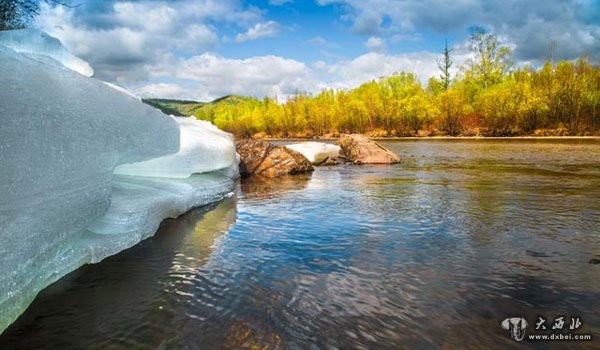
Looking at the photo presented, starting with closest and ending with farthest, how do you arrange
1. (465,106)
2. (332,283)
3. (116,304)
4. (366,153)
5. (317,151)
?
(116,304) → (332,283) → (317,151) → (366,153) → (465,106)

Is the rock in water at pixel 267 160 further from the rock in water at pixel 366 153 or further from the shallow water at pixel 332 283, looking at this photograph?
the shallow water at pixel 332 283

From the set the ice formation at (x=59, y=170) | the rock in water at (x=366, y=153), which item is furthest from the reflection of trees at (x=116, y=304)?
the rock in water at (x=366, y=153)

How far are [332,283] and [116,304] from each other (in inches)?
57.3

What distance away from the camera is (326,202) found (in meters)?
6.61

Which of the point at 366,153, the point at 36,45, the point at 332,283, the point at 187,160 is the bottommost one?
the point at 332,283

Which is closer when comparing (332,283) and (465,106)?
(332,283)

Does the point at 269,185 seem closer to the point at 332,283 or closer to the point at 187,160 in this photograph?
the point at 187,160

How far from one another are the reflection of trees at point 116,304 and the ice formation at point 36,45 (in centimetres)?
197

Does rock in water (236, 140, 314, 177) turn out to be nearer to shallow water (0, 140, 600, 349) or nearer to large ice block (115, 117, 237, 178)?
large ice block (115, 117, 237, 178)

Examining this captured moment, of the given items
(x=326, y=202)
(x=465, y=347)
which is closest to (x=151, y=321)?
(x=465, y=347)

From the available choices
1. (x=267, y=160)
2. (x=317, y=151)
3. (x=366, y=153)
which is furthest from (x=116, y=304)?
(x=366, y=153)

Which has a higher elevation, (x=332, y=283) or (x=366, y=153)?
(x=366, y=153)

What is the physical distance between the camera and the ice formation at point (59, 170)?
2.05 meters

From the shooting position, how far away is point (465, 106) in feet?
168
